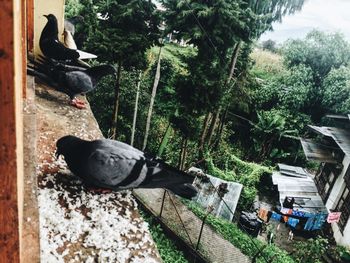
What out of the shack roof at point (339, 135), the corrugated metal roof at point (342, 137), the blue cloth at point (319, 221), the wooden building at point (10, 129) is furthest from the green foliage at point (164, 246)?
the blue cloth at point (319, 221)

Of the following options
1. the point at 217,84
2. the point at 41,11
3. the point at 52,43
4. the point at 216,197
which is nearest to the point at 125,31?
the point at 217,84

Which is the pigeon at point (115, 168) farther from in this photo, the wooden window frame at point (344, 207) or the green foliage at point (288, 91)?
the green foliage at point (288, 91)

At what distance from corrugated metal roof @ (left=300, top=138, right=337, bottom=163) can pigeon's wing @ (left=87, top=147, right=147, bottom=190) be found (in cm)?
1234

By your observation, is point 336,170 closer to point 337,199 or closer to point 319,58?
point 337,199

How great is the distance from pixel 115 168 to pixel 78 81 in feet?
7.23

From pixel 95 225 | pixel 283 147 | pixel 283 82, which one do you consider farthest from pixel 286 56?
pixel 95 225

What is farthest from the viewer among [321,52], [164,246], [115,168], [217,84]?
[321,52]

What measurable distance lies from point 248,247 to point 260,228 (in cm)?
357

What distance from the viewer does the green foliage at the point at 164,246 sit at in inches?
327

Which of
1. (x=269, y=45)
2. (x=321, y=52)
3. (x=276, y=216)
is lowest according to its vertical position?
(x=276, y=216)

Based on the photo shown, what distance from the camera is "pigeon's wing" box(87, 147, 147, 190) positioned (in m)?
2.92

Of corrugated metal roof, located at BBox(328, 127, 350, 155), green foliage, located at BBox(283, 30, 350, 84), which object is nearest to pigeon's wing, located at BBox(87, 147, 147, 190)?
corrugated metal roof, located at BBox(328, 127, 350, 155)

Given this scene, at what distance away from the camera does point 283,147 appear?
2070cm

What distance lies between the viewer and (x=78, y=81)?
4.66 metres
